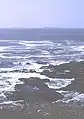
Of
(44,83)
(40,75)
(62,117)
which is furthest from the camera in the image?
(40,75)

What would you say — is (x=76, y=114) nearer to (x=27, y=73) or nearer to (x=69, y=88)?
(x=69, y=88)

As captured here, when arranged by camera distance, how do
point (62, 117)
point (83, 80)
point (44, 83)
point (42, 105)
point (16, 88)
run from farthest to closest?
point (83, 80) < point (44, 83) < point (16, 88) < point (42, 105) < point (62, 117)

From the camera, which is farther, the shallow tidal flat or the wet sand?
the shallow tidal flat

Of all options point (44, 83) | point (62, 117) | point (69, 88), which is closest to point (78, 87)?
point (69, 88)

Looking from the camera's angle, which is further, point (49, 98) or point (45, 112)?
point (49, 98)

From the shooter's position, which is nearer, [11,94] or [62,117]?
[62,117]

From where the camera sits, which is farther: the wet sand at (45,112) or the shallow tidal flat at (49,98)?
the shallow tidal flat at (49,98)

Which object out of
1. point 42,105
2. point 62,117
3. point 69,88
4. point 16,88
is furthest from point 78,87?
point 62,117
